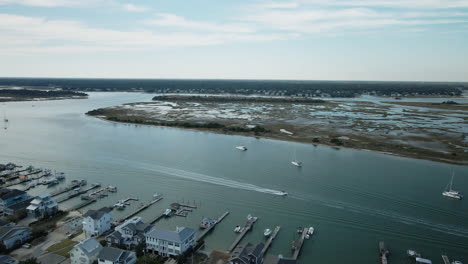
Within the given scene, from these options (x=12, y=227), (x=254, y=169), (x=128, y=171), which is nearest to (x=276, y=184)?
(x=254, y=169)

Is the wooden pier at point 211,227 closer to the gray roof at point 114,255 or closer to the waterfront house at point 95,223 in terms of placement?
the gray roof at point 114,255

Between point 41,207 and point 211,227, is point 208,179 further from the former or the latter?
point 41,207

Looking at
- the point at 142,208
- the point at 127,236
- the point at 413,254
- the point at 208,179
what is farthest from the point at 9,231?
the point at 413,254

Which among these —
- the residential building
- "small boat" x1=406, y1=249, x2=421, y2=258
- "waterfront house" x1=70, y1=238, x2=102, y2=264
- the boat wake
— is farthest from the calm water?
the residential building

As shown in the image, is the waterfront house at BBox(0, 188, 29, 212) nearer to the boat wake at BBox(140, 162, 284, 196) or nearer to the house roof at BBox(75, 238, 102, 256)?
the house roof at BBox(75, 238, 102, 256)

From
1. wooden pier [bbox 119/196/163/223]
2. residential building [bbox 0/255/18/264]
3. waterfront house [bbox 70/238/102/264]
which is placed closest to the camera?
residential building [bbox 0/255/18/264]

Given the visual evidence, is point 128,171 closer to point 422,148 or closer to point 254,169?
point 254,169
